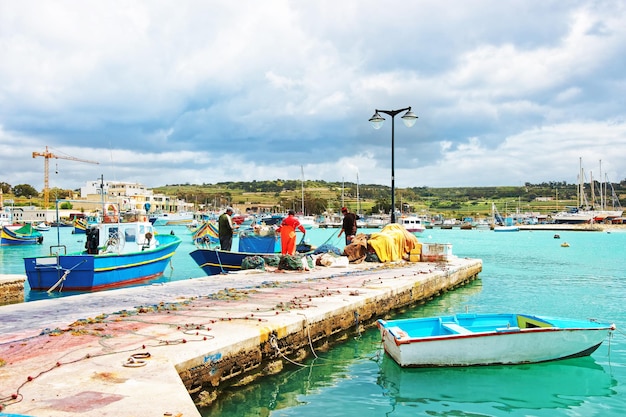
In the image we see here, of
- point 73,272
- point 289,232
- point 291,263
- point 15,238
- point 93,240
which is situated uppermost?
point 289,232

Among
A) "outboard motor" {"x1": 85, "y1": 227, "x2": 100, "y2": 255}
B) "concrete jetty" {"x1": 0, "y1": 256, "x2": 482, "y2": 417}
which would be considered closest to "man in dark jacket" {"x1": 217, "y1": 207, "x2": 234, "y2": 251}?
"concrete jetty" {"x1": 0, "y1": 256, "x2": 482, "y2": 417}

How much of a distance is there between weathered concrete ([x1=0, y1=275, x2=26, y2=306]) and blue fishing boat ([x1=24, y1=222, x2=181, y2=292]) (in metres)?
0.89

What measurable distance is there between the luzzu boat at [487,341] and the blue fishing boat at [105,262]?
12.5 meters

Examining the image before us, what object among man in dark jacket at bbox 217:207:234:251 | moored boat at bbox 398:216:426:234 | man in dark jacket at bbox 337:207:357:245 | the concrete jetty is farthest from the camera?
moored boat at bbox 398:216:426:234

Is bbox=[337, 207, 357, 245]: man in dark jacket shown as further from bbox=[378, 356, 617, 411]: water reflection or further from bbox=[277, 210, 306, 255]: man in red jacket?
bbox=[378, 356, 617, 411]: water reflection

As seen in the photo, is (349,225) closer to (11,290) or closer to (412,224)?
(11,290)

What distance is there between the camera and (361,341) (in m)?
11.8

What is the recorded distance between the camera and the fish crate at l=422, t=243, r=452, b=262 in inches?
879

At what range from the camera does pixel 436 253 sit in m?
22.5

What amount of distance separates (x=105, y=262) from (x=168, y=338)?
13318mm

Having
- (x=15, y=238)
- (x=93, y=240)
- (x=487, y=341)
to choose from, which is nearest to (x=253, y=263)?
(x=93, y=240)

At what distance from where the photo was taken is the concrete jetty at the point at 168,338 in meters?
5.40

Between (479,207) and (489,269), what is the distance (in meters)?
162

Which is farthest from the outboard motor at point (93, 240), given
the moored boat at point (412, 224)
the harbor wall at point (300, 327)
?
the moored boat at point (412, 224)
